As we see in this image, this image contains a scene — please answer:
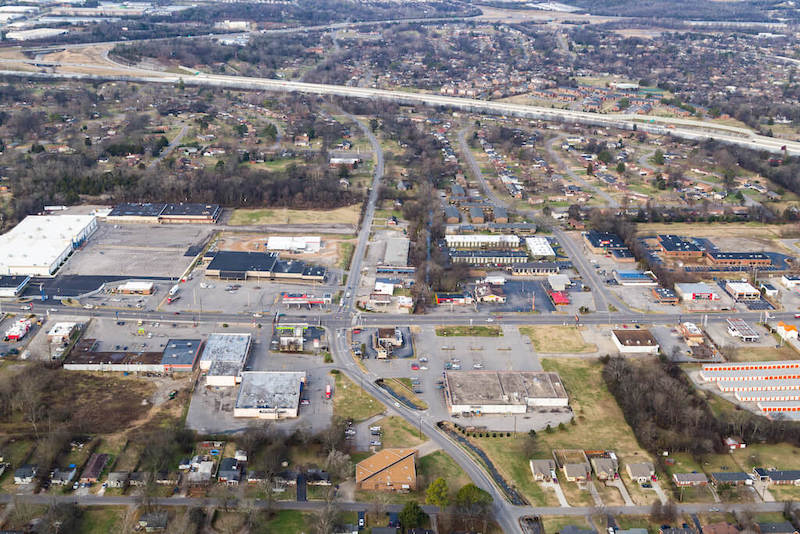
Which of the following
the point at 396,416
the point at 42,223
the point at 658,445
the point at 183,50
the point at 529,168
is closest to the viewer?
the point at 658,445

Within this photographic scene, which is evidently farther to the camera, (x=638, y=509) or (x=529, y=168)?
(x=529, y=168)

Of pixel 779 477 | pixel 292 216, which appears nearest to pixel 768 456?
pixel 779 477

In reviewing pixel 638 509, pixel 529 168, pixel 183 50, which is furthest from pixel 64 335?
pixel 183 50

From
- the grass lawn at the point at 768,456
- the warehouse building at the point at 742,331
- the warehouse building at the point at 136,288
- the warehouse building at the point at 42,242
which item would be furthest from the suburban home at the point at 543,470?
the warehouse building at the point at 42,242

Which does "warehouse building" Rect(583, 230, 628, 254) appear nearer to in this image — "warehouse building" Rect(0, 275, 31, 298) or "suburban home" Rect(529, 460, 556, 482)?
"suburban home" Rect(529, 460, 556, 482)

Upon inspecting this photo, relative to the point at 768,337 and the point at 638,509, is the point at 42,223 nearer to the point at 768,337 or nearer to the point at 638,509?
the point at 638,509

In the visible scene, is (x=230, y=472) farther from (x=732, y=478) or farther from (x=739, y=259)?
(x=739, y=259)

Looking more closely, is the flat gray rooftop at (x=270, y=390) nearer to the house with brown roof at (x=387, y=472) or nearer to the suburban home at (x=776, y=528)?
the house with brown roof at (x=387, y=472)
